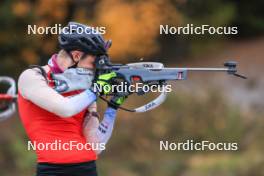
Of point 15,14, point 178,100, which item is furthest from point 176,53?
point 178,100

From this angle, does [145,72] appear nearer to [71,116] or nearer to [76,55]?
[76,55]

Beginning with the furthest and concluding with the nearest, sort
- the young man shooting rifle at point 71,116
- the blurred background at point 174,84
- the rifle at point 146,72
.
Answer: the blurred background at point 174,84 → the rifle at point 146,72 → the young man shooting rifle at point 71,116

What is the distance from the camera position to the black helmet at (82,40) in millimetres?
4898

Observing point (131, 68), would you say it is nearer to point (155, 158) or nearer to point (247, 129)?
point (155, 158)

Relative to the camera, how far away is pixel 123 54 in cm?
1727

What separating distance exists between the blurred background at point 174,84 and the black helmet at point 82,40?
623 centimetres

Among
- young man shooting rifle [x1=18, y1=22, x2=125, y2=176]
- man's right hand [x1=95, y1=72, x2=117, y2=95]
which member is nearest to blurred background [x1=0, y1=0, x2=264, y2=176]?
young man shooting rifle [x1=18, y1=22, x2=125, y2=176]

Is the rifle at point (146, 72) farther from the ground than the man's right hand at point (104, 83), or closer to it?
farther from the ground

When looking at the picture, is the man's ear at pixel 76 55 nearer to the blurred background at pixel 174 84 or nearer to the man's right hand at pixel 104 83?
the man's right hand at pixel 104 83

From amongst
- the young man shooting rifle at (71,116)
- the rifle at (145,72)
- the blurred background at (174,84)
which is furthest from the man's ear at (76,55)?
the blurred background at (174,84)

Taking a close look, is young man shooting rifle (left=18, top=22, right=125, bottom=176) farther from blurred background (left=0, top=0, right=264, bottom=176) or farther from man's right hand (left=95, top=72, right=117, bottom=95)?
blurred background (left=0, top=0, right=264, bottom=176)

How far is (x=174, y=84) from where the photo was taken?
14570mm

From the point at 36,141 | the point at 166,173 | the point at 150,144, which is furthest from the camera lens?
the point at 150,144

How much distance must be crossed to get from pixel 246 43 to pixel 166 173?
11377 millimetres
